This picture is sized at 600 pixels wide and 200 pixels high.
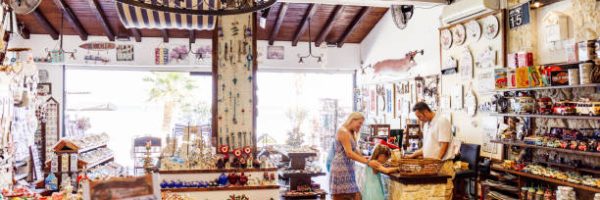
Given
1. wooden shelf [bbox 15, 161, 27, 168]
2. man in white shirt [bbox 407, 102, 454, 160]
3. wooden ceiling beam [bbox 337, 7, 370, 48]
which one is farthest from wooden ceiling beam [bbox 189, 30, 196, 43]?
man in white shirt [bbox 407, 102, 454, 160]

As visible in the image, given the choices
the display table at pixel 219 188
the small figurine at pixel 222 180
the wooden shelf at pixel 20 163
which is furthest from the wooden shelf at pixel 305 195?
the wooden shelf at pixel 20 163

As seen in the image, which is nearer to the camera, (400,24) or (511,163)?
(511,163)

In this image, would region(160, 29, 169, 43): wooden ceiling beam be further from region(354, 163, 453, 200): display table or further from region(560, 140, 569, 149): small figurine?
region(560, 140, 569, 149): small figurine

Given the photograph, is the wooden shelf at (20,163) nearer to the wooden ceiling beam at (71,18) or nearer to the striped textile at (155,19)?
the wooden ceiling beam at (71,18)

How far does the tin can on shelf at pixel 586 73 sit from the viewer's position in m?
4.60

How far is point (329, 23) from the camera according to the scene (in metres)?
10.2

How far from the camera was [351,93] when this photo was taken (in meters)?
12.3

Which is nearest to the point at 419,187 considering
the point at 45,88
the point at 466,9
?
the point at 466,9

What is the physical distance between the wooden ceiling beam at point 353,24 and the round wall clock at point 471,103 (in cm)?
327

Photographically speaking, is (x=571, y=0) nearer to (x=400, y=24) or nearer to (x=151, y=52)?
(x=400, y=24)

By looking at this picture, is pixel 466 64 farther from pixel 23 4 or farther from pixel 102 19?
pixel 102 19

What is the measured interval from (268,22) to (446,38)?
4.03 m

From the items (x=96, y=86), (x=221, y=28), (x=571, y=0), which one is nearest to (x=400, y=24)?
(x=571, y=0)

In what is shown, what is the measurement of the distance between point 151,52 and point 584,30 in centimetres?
849
